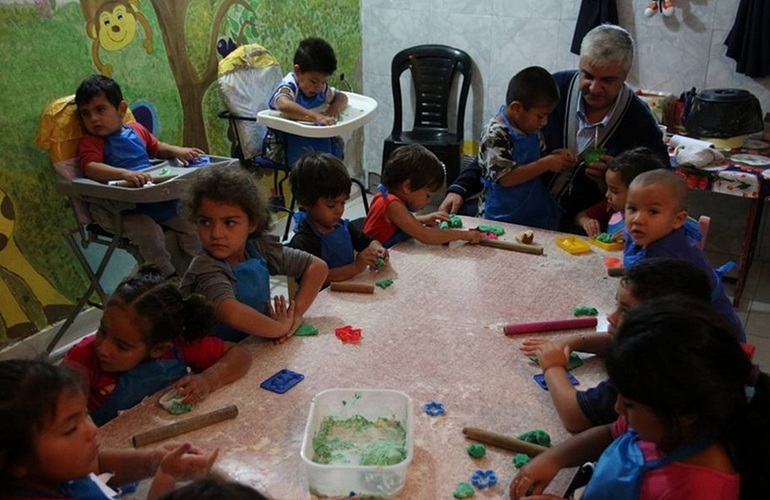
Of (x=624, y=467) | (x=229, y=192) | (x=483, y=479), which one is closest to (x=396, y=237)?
(x=229, y=192)

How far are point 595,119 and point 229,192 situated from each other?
1666mm

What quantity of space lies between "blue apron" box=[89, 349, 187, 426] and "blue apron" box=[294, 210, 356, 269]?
33.6 inches

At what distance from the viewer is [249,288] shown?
6.49ft

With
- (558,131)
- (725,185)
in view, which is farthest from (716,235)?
(558,131)

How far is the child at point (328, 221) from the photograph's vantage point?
2.35 m

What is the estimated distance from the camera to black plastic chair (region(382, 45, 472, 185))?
5.20m

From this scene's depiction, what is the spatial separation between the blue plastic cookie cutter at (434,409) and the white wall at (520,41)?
3.62 metres

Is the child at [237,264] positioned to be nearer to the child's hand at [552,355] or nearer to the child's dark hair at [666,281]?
the child's hand at [552,355]

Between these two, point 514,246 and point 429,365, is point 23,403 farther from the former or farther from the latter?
point 514,246

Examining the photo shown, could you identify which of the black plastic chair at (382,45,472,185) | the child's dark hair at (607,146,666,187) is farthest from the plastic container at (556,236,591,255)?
the black plastic chair at (382,45,472,185)

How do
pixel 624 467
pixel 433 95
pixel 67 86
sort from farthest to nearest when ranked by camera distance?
pixel 433 95
pixel 67 86
pixel 624 467

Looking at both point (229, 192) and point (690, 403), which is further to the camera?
point (229, 192)

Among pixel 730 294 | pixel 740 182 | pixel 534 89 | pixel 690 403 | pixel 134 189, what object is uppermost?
pixel 534 89

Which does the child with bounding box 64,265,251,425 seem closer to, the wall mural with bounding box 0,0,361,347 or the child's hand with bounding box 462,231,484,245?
the child's hand with bounding box 462,231,484,245
